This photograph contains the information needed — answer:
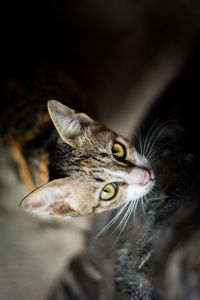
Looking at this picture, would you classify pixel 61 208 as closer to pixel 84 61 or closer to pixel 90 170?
pixel 90 170

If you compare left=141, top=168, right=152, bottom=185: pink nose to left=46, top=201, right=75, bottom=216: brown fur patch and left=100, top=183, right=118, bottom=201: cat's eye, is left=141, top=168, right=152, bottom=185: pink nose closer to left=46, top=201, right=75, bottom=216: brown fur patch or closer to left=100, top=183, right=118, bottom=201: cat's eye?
left=100, top=183, right=118, bottom=201: cat's eye

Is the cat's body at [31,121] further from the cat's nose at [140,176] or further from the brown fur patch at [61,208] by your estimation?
the cat's nose at [140,176]

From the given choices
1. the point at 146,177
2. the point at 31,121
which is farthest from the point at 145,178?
the point at 31,121

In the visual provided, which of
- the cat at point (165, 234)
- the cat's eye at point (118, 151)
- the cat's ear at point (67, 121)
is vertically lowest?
the cat at point (165, 234)

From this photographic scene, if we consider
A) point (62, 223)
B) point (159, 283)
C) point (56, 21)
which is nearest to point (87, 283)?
point (62, 223)

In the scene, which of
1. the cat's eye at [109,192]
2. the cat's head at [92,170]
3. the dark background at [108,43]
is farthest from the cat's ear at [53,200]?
the dark background at [108,43]
